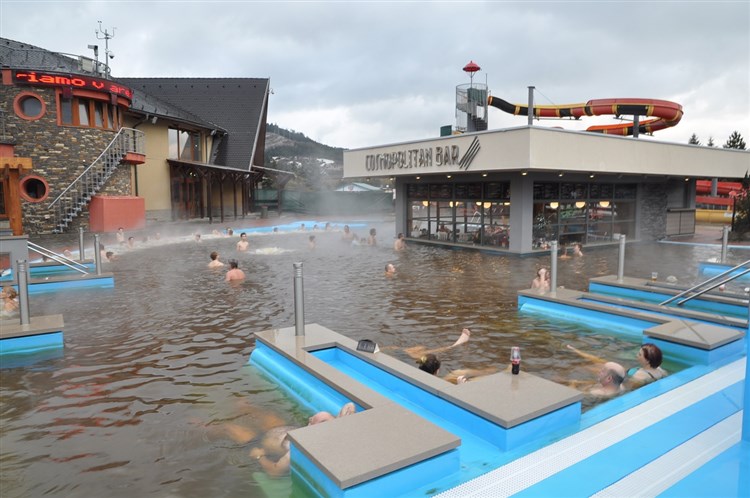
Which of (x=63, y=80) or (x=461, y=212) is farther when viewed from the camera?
(x=63, y=80)

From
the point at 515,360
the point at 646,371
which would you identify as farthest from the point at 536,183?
the point at 515,360

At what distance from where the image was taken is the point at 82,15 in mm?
33375

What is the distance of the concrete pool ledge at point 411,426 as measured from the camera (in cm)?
355

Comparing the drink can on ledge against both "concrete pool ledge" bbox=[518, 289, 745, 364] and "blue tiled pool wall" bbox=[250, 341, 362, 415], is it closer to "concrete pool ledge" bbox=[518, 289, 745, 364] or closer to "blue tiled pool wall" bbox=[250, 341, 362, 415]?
"blue tiled pool wall" bbox=[250, 341, 362, 415]

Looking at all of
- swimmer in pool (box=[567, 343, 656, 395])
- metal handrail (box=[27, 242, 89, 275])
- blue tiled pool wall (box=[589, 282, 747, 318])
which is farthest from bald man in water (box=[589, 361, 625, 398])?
metal handrail (box=[27, 242, 89, 275])

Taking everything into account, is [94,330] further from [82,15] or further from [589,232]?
[82,15]

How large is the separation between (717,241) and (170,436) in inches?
947

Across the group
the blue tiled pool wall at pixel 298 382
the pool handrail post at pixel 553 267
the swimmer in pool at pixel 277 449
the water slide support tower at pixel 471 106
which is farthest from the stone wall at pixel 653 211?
the swimmer in pool at pixel 277 449

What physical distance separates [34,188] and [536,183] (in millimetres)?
21341

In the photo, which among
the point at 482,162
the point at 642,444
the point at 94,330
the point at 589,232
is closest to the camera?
the point at 642,444

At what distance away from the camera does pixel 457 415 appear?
4762 millimetres

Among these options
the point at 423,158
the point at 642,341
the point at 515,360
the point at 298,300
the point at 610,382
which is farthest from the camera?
the point at 423,158

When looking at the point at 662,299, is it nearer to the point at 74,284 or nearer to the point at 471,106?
the point at 74,284

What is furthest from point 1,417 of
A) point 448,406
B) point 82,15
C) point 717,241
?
point 82,15
